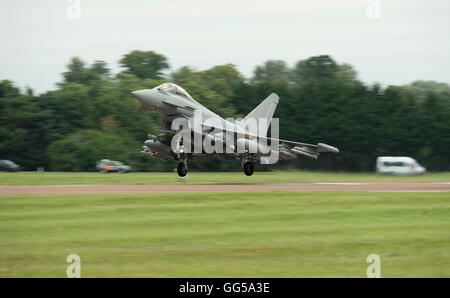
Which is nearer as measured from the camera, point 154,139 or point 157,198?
point 157,198

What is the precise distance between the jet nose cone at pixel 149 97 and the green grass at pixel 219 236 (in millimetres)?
8809

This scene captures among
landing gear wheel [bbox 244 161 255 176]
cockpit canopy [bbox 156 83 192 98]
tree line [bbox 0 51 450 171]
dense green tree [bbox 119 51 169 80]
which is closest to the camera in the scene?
cockpit canopy [bbox 156 83 192 98]

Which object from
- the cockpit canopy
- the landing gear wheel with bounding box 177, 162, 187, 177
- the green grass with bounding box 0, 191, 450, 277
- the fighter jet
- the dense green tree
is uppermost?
the dense green tree

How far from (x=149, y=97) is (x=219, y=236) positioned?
16613mm

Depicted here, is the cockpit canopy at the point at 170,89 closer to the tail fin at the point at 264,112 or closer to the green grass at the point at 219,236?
the tail fin at the point at 264,112

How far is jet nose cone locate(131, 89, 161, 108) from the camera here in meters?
30.0

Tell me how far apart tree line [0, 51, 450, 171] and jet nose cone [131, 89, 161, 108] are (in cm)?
2094

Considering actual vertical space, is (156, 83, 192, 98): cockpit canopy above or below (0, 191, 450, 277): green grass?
above

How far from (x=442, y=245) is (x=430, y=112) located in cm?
5085

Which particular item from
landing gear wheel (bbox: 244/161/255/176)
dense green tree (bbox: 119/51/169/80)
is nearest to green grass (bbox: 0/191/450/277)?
landing gear wheel (bbox: 244/161/255/176)

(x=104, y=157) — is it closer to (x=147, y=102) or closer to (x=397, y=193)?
(x=147, y=102)

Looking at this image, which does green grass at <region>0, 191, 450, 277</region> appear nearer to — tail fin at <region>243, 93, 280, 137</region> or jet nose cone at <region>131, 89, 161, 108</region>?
jet nose cone at <region>131, 89, 161, 108</region>
